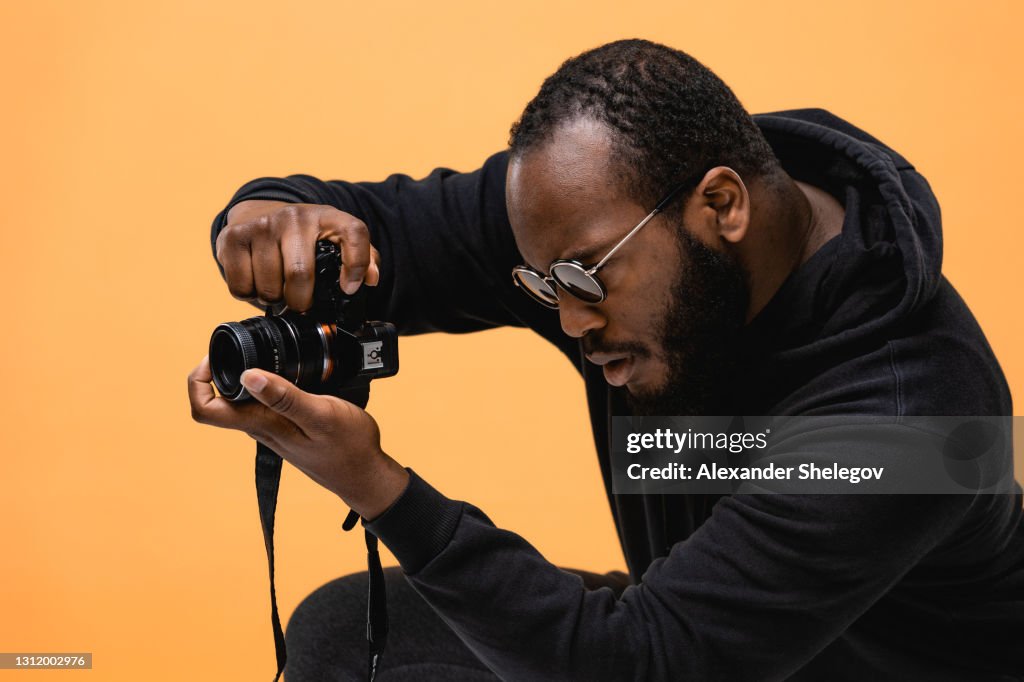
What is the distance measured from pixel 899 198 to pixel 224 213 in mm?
787

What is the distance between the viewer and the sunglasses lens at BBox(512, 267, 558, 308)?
1303 mm

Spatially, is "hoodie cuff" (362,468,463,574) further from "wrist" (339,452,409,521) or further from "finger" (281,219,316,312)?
"finger" (281,219,316,312)

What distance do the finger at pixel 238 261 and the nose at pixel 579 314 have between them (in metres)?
0.32

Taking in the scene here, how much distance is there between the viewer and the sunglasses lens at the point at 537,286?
1.30m

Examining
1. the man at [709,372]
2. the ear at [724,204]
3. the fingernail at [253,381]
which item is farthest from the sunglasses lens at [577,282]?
the fingernail at [253,381]

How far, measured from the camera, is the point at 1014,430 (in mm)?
1388

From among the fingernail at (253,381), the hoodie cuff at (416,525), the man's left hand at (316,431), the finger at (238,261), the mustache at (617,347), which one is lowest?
the hoodie cuff at (416,525)

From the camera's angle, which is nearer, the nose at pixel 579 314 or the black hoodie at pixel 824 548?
the black hoodie at pixel 824 548

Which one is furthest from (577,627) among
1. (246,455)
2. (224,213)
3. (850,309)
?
(246,455)

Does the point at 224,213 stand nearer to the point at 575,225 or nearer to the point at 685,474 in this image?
the point at 575,225

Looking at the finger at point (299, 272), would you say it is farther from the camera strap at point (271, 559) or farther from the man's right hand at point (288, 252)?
the camera strap at point (271, 559)

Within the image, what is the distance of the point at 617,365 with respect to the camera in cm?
134

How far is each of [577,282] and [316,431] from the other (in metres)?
0.32

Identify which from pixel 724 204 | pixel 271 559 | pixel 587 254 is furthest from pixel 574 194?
pixel 271 559
